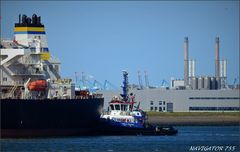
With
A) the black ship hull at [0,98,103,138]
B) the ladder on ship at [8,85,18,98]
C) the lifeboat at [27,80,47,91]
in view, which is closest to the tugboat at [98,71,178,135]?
the black ship hull at [0,98,103,138]

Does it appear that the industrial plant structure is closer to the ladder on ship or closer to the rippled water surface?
the rippled water surface

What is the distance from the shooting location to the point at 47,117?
274 ft

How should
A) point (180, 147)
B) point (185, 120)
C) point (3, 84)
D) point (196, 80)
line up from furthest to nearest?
1. point (196, 80)
2. point (185, 120)
3. point (3, 84)
4. point (180, 147)

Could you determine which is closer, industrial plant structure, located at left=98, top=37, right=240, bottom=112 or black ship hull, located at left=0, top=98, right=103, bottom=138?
black ship hull, located at left=0, top=98, right=103, bottom=138

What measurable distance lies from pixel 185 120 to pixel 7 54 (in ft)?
199

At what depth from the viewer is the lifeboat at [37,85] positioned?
83.1 meters

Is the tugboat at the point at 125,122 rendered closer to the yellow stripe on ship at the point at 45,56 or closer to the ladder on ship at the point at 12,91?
the yellow stripe on ship at the point at 45,56

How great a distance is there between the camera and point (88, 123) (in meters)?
90.8

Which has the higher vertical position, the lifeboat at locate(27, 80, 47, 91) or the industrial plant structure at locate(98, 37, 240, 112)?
the industrial plant structure at locate(98, 37, 240, 112)

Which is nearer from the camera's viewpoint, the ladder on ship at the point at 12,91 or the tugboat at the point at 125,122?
the ladder on ship at the point at 12,91

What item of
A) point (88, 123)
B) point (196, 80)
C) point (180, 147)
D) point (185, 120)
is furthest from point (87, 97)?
point (196, 80)

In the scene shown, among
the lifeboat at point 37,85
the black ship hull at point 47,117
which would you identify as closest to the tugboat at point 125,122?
the black ship hull at point 47,117

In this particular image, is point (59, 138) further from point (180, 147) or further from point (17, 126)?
point (180, 147)

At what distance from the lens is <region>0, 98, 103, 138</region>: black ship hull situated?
8025cm
